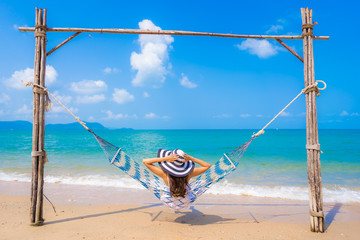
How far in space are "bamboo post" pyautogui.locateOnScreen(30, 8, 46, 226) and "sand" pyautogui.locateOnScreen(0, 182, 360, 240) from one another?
0.88ft

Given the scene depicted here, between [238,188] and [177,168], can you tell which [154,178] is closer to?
[177,168]

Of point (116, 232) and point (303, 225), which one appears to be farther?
point (303, 225)

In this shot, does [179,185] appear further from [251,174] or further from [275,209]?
[251,174]

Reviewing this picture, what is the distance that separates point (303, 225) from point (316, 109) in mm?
1429

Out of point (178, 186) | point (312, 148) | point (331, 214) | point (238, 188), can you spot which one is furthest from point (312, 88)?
point (238, 188)

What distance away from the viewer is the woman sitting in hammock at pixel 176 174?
2719 millimetres

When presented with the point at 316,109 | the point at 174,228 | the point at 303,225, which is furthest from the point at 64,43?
the point at 303,225

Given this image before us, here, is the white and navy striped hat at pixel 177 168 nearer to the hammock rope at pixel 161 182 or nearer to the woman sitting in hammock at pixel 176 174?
the woman sitting in hammock at pixel 176 174

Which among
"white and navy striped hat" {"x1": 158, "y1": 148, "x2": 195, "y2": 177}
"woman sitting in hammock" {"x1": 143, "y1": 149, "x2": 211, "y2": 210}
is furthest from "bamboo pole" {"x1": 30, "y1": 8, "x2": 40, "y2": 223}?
"white and navy striped hat" {"x1": 158, "y1": 148, "x2": 195, "y2": 177}

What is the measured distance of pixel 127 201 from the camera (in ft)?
13.4

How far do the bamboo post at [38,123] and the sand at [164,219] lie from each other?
0.27m

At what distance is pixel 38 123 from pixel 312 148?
3.07m

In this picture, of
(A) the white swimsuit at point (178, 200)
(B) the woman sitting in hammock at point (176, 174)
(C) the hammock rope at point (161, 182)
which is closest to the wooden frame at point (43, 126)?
(C) the hammock rope at point (161, 182)

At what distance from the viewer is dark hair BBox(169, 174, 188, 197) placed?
277 cm
